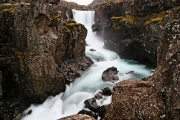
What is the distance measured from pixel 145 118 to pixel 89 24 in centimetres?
4569

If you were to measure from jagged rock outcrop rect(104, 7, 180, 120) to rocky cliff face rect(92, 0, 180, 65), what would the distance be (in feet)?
55.2

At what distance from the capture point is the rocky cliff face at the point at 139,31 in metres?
27.2

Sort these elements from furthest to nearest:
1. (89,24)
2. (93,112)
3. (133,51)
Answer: (89,24), (133,51), (93,112)

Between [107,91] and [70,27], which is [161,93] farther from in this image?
[70,27]

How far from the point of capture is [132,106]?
8750 mm

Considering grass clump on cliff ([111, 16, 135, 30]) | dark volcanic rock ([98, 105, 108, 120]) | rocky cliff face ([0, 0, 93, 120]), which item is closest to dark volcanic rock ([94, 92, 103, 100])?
dark volcanic rock ([98, 105, 108, 120])

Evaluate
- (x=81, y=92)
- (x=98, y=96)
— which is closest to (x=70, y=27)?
(x=81, y=92)

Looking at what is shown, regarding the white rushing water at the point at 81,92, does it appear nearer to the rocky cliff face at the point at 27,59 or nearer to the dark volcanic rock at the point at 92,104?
the dark volcanic rock at the point at 92,104

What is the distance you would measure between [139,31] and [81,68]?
11.0 metres

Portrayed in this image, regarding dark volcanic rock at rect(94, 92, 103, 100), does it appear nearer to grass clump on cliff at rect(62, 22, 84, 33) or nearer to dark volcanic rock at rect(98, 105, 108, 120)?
dark volcanic rock at rect(98, 105, 108, 120)

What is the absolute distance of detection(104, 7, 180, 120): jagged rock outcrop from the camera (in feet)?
27.1

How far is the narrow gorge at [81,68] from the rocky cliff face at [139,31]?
13cm

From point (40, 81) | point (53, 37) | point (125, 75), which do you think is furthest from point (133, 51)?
point (40, 81)

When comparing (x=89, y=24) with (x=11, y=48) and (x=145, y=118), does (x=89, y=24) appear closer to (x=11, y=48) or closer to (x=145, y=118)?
(x=11, y=48)
